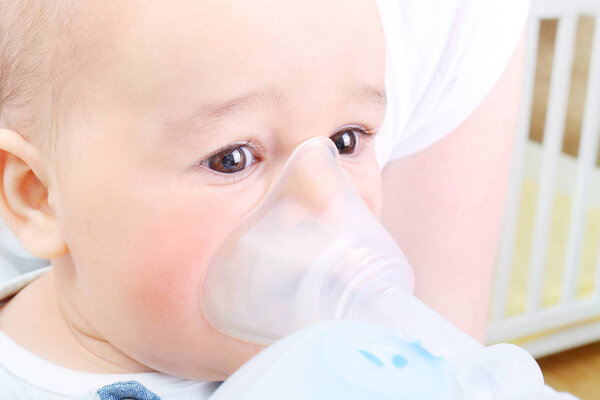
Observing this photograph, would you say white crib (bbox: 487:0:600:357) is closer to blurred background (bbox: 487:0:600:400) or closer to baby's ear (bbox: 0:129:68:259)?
blurred background (bbox: 487:0:600:400)

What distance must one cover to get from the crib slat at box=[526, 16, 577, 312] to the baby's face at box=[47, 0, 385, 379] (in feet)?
3.67

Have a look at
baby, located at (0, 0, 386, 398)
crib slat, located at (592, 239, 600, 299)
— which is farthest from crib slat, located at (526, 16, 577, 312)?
baby, located at (0, 0, 386, 398)

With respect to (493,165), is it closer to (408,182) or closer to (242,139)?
(408,182)

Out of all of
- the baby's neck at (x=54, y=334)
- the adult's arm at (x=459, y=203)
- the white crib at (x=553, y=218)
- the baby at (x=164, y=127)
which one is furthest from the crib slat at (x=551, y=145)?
the baby's neck at (x=54, y=334)

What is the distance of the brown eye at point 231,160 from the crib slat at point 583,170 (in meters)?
1.31

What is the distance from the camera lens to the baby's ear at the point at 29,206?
2.09ft

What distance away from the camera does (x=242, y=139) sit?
0.57 m

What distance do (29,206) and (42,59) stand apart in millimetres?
132

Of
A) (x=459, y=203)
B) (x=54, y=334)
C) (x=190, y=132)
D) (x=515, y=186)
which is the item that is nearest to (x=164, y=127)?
(x=190, y=132)

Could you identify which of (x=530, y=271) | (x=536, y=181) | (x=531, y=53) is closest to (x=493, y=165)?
(x=531, y=53)

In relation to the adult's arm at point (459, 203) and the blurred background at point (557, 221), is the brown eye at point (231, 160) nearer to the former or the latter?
the adult's arm at point (459, 203)

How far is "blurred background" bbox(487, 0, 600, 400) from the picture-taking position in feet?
5.40

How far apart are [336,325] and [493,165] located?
0.53 metres

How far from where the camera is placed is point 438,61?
822mm
